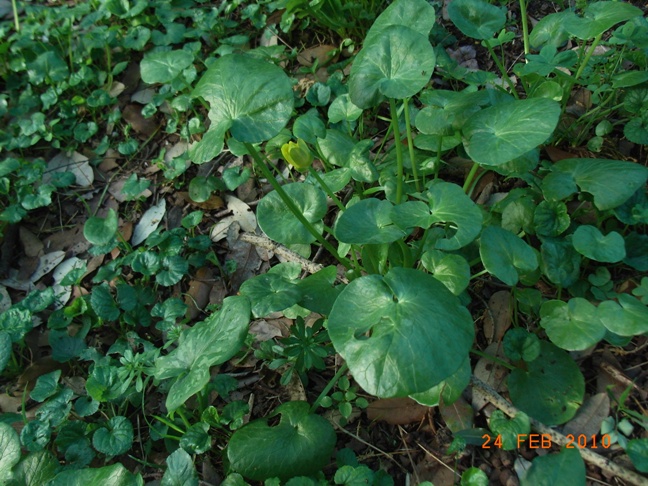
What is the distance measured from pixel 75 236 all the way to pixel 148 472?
43.6 inches

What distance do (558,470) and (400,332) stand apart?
1.89ft

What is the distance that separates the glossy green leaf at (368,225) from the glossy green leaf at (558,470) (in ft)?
2.16

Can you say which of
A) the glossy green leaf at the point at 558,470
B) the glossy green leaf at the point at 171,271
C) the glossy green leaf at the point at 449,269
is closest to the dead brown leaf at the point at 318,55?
the glossy green leaf at the point at 171,271

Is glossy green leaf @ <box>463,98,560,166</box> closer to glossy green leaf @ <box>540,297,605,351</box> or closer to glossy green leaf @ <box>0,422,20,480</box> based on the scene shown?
glossy green leaf @ <box>540,297,605,351</box>

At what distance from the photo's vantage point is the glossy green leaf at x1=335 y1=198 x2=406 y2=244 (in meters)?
1.30

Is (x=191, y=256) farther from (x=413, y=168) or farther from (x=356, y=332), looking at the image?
(x=356, y=332)

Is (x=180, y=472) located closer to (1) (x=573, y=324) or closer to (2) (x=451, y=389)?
(2) (x=451, y=389)

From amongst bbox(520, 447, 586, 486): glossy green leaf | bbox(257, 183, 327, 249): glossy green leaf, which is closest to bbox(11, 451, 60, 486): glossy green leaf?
bbox(257, 183, 327, 249): glossy green leaf

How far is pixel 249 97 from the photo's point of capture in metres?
1.31

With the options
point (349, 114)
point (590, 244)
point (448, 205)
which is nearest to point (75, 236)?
point (349, 114)

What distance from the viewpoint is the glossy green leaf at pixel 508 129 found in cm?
127

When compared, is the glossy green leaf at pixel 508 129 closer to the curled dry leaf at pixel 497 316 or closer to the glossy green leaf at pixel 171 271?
the curled dry leaf at pixel 497 316

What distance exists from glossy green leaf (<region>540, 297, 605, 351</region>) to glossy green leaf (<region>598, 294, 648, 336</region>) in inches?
1.2

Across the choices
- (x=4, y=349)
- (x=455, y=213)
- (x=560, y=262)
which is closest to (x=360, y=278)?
(x=455, y=213)
